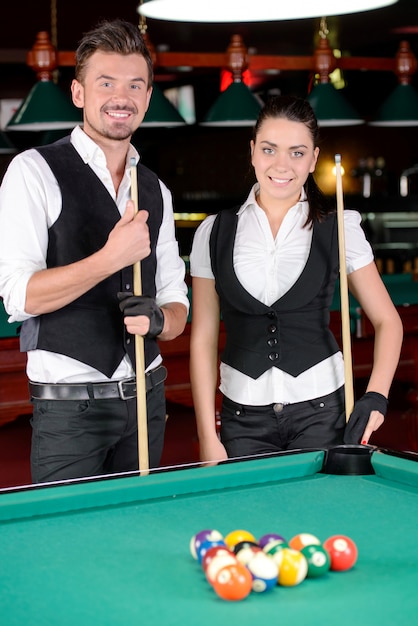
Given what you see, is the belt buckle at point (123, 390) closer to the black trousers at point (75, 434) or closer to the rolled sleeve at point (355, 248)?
the black trousers at point (75, 434)

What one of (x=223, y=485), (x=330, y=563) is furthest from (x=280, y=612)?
(x=223, y=485)

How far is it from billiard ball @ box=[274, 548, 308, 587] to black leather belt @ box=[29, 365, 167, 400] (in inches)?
40.2

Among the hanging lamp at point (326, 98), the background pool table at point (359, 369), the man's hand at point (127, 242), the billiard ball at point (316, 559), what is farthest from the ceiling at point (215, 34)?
the billiard ball at point (316, 559)

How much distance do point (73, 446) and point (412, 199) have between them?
Answer: 6.49 metres

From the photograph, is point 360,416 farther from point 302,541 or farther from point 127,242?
point 302,541

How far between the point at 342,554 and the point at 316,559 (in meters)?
0.05

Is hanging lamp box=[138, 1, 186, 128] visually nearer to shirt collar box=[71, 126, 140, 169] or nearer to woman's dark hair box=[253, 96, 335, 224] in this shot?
woman's dark hair box=[253, 96, 335, 224]

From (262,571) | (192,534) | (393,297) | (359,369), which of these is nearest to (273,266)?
(192,534)

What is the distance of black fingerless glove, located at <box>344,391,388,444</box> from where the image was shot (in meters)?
2.52

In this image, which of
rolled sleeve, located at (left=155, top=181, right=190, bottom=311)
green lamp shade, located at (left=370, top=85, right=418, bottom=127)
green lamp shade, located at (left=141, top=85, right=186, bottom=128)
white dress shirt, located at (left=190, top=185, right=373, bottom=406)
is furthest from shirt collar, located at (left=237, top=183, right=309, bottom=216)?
green lamp shade, located at (left=370, top=85, right=418, bottom=127)

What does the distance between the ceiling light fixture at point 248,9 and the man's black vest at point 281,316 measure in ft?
2.00

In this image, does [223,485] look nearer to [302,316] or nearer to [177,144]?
[302,316]

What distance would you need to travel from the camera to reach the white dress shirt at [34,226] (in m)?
2.27

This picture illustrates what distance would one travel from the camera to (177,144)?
32.4 feet
